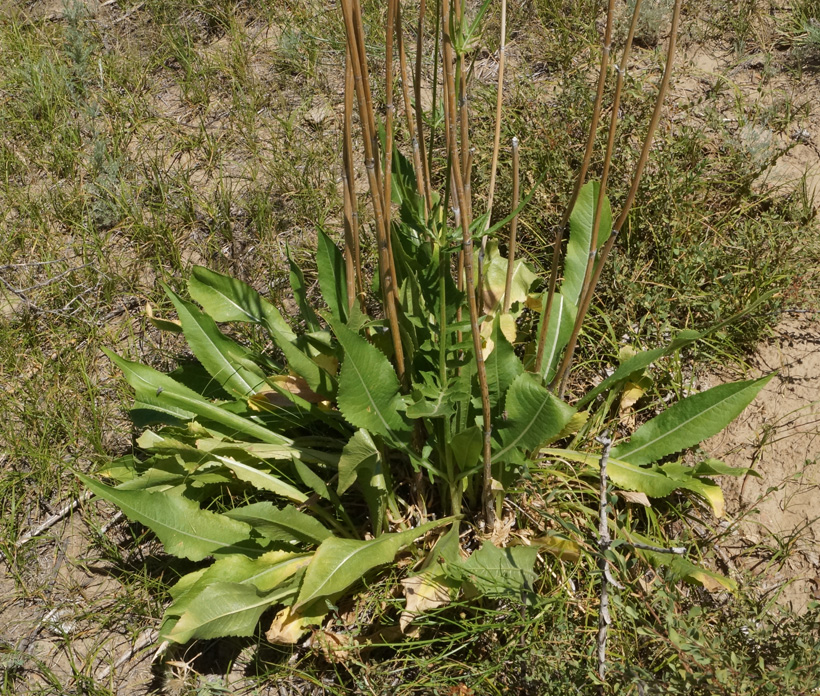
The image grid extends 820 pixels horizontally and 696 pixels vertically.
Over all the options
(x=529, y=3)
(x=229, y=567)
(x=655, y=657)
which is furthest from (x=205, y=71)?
(x=655, y=657)

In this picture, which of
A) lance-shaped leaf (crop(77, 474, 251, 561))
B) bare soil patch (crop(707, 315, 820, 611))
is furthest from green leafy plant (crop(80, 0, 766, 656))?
bare soil patch (crop(707, 315, 820, 611))

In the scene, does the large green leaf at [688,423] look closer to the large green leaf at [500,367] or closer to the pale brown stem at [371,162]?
the large green leaf at [500,367]

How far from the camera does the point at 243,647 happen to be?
2.26 meters

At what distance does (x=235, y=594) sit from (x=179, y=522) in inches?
11.5

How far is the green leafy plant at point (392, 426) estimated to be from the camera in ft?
6.42

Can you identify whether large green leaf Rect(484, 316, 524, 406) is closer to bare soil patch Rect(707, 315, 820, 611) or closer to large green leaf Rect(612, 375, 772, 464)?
large green leaf Rect(612, 375, 772, 464)

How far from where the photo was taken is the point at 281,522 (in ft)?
6.84

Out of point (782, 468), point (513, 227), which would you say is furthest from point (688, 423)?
point (513, 227)

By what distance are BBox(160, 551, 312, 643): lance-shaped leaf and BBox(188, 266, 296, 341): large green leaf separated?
71 cm

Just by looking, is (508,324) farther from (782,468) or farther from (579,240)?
(782,468)

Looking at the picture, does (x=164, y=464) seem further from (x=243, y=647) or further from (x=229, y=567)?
(x=243, y=647)

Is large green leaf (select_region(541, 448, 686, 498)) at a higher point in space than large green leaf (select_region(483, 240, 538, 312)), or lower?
lower

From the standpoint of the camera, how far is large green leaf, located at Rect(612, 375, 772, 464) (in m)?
2.23

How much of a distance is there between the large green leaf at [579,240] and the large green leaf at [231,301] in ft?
3.01
